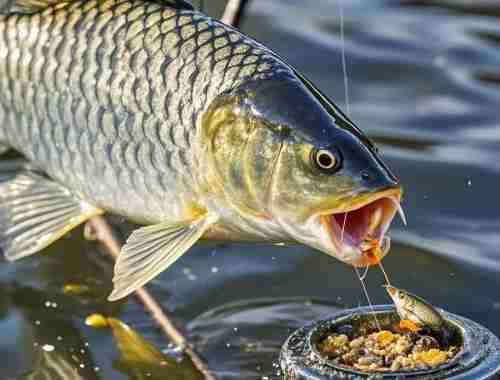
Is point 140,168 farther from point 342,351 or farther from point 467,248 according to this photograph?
point 467,248

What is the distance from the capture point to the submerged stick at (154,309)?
432 cm

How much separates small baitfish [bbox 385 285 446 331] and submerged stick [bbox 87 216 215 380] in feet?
3.36

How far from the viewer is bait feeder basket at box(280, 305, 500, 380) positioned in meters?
3.11

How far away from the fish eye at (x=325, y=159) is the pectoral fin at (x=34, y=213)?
0.96 metres

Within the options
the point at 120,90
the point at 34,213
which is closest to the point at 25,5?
the point at 120,90

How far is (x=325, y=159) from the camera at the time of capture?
3.31m

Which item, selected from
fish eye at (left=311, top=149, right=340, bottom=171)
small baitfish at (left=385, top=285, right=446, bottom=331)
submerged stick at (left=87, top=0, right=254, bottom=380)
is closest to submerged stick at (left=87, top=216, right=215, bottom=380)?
submerged stick at (left=87, top=0, right=254, bottom=380)

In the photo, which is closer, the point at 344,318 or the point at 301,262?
the point at 344,318

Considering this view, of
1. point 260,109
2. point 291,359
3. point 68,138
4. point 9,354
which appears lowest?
point 9,354

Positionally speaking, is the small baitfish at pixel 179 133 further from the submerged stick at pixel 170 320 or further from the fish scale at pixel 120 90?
the submerged stick at pixel 170 320

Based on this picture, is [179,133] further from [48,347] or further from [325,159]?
[48,347]

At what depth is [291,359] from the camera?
332 cm

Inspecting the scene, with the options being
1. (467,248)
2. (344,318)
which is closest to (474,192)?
(467,248)

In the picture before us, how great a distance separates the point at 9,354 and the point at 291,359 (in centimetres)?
146
